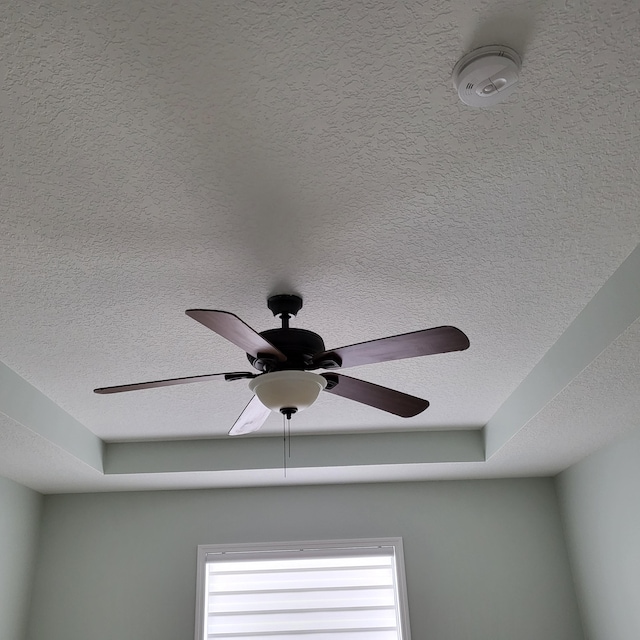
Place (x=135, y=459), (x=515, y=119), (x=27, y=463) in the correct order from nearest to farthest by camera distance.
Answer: (x=515, y=119), (x=27, y=463), (x=135, y=459)

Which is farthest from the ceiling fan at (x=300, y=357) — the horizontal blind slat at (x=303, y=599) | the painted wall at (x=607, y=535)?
the horizontal blind slat at (x=303, y=599)

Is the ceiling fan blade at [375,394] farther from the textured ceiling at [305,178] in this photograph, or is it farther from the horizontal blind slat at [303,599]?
the horizontal blind slat at [303,599]

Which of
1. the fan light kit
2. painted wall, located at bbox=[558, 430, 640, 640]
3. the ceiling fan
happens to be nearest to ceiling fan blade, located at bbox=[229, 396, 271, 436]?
the ceiling fan

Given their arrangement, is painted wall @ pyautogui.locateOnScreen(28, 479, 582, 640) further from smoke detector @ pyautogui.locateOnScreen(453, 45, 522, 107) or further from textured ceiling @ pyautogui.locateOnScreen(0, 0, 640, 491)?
smoke detector @ pyautogui.locateOnScreen(453, 45, 522, 107)

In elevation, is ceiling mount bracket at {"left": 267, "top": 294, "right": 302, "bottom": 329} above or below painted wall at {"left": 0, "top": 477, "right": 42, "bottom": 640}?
above

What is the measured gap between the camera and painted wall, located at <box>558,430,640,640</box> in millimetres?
3473

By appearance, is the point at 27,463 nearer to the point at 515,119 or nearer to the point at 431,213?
the point at 431,213

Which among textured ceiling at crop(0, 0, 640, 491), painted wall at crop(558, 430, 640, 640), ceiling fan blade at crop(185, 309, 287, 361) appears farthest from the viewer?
painted wall at crop(558, 430, 640, 640)

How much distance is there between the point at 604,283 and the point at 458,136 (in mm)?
1067

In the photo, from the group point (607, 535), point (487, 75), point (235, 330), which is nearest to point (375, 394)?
point (235, 330)

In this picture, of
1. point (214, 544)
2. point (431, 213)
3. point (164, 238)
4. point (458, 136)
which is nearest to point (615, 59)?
point (458, 136)

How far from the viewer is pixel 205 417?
3.73 meters

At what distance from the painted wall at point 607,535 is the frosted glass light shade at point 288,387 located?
211 centimetres

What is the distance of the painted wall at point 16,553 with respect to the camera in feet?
12.8
